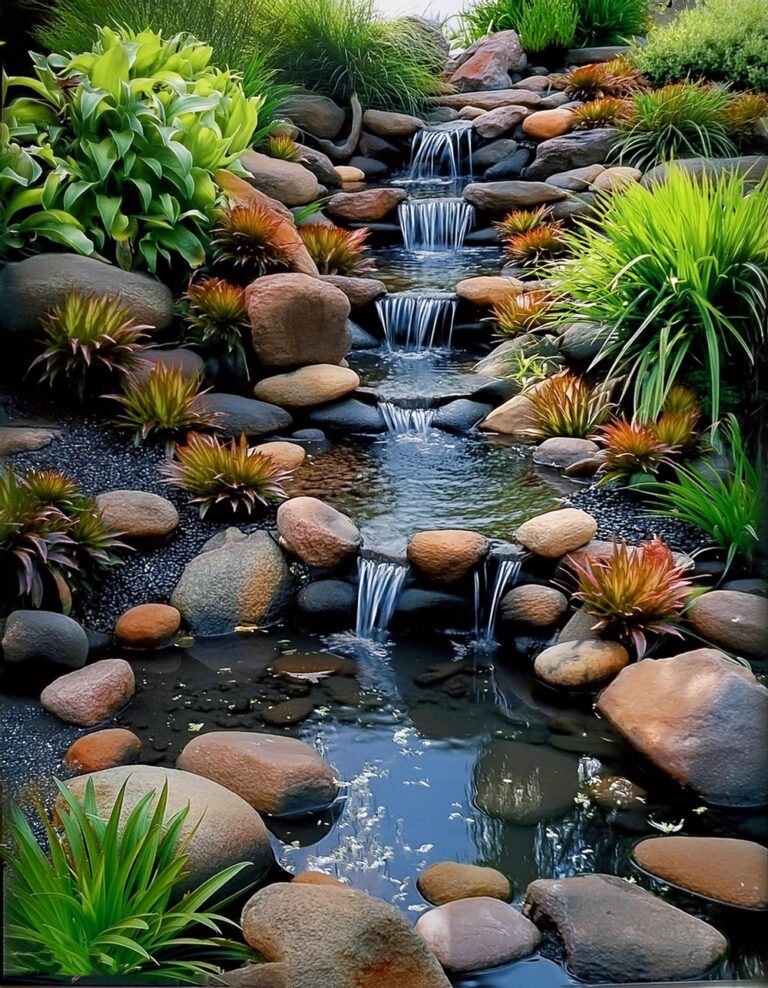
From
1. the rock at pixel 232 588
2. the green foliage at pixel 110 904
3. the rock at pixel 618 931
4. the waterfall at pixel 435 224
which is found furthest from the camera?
the waterfall at pixel 435 224

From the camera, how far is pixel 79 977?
165 cm

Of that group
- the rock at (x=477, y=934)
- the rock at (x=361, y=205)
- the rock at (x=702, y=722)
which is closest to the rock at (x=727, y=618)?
the rock at (x=702, y=722)

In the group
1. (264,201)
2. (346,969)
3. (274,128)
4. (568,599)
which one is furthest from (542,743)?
(274,128)

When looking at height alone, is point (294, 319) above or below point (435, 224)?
below

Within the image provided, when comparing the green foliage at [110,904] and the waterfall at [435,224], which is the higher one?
the waterfall at [435,224]

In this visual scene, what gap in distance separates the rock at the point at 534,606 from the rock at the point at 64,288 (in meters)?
1.96

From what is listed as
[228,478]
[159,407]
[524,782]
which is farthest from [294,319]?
[524,782]

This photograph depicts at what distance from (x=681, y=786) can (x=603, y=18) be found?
5953mm

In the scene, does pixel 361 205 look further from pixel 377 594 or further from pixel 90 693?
pixel 90 693

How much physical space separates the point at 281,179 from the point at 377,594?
3234mm

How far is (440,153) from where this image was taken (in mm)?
7492

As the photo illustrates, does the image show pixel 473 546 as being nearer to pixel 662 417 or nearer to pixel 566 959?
pixel 662 417

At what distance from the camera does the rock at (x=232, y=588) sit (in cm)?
343

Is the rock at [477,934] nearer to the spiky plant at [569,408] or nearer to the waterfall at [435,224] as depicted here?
the spiky plant at [569,408]
